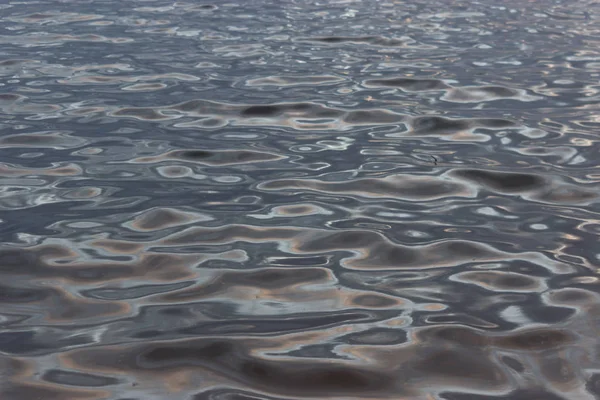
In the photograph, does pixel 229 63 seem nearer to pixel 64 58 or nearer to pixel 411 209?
pixel 64 58

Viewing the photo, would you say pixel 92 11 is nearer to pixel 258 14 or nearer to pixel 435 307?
pixel 258 14

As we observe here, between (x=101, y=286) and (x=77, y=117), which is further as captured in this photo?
(x=77, y=117)

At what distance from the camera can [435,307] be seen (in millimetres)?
3725

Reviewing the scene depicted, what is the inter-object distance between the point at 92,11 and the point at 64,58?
11.4 ft

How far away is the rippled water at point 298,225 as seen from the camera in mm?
3254

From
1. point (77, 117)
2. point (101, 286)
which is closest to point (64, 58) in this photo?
point (77, 117)

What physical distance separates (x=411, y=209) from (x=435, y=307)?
4.02 ft

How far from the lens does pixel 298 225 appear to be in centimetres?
465

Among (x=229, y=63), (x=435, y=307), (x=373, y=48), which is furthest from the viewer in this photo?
(x=373, y=48)

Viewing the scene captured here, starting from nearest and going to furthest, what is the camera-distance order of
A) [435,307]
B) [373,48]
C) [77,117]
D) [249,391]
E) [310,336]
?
[249,391] → [310,336] → [435,307] → [77,117] → [373,48]

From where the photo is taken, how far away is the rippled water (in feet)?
10.7

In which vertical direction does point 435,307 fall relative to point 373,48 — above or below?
above

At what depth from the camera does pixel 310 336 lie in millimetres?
3461

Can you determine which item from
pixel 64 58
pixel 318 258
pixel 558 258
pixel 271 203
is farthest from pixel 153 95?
pixel 558 258
